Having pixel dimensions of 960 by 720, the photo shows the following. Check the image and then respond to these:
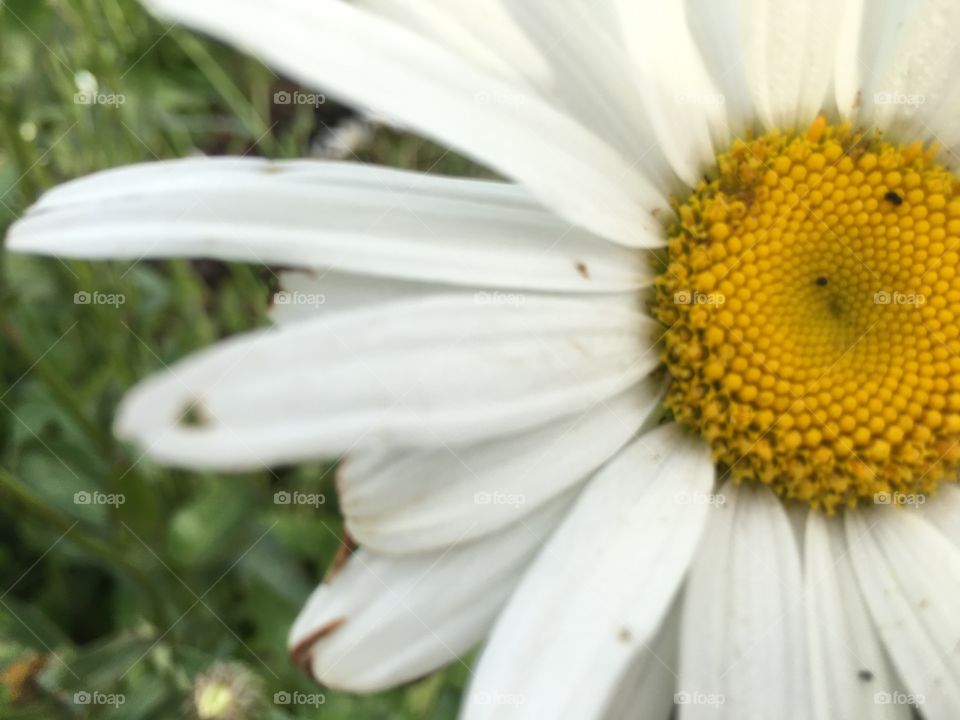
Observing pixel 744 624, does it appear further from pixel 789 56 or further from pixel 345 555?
pixel 789 56

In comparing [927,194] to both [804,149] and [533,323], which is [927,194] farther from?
[533,323]

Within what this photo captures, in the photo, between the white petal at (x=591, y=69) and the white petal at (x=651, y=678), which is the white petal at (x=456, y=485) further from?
the white petal at (x=591, y=69)

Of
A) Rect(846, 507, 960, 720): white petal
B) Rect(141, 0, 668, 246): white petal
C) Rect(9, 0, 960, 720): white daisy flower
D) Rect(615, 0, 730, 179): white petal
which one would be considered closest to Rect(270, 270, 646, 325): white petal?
Rect(9, 0, 960, 720): white daisy flower

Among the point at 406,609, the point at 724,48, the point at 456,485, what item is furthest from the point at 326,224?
the point at 724,48

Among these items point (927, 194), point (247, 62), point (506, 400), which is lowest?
point (506, 400)

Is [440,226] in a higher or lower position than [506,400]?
higher

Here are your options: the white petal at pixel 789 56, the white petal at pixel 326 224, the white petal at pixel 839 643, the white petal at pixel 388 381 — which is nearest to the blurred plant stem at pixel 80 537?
the white petal at pixel 326 224

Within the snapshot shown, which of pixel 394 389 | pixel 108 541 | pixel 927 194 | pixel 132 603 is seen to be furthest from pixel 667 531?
pixel 132 603
